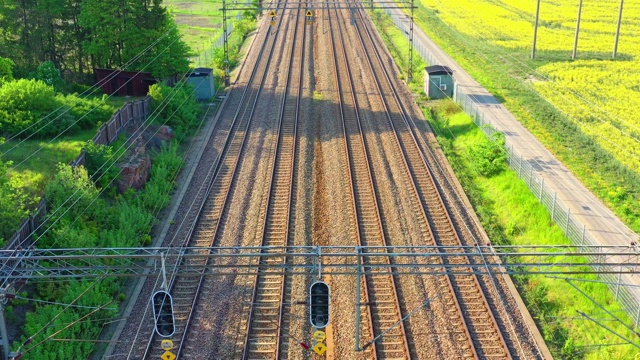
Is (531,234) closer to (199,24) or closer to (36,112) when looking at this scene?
(36,112)

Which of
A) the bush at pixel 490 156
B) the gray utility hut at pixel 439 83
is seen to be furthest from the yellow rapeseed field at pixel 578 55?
the gray utility hut at pixel 439 83

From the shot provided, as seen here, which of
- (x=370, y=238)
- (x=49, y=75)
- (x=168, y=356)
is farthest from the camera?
(x=49, y=75)

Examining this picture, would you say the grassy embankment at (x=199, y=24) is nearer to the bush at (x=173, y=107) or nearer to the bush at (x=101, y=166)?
the bush at (x=173, y=107)

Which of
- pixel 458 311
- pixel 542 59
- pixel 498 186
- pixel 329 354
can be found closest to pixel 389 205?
pixel 498 186

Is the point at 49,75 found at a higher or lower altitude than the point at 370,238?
higher

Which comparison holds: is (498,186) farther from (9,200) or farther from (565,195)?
(9,200)

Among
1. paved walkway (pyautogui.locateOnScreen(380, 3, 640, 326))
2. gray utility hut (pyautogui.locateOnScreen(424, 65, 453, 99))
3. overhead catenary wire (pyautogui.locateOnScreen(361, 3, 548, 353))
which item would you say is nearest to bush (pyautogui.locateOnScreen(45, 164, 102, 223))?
overhead catenary wire (pyautogui.locateOnScreen(361, 3, 548, 353))

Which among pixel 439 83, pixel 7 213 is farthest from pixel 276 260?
pixel 439 83

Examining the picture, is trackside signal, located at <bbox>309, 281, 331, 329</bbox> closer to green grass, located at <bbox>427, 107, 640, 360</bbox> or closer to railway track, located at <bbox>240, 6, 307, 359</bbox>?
railway track, located at <bbox>240, 6, 307, 359</bbox>
